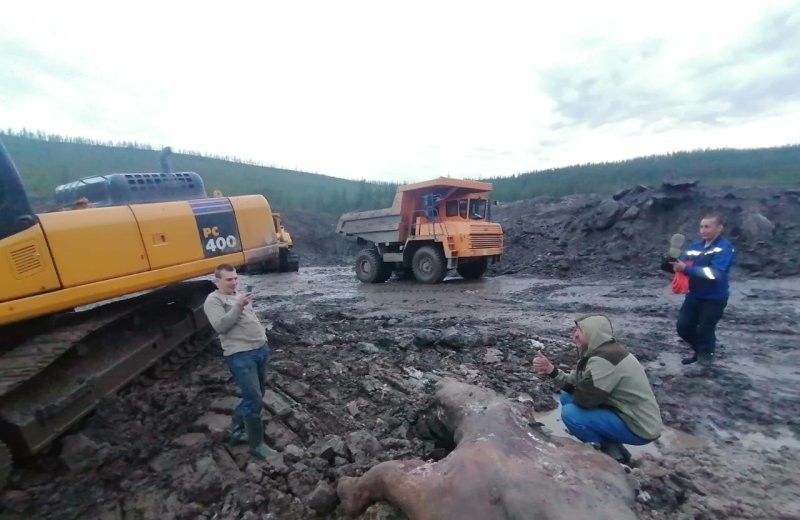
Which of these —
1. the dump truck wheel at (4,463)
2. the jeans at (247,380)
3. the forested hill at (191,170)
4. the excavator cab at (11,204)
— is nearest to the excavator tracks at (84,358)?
the dump truck wheel at (4,463)

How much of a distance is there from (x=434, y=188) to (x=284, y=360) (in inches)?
334

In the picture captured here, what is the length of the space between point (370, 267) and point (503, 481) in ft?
38.6

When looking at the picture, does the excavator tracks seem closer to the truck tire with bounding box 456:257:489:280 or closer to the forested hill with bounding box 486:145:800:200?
the truck tire with bounding box 456:257:489:280

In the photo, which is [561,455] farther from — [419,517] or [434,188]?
[434,188]

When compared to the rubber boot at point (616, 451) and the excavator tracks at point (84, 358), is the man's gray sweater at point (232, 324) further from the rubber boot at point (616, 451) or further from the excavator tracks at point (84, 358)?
the rubber boot at point (616, 451)

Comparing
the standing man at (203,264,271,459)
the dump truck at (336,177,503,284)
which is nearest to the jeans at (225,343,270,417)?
the standing man at (203,264,271,459)

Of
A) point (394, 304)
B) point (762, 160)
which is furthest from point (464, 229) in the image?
point (762, 160)

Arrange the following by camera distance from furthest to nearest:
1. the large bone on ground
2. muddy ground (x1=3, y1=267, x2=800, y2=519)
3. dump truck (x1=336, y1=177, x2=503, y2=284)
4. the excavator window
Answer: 1. the excavator window
2. dump truck (x1=336, y1=177, x2=503, y2=284)
3. muddy ground (x1=3, y1=267, x2=800, y2=519)
4. the large bone on ground

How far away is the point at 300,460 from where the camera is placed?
312cm

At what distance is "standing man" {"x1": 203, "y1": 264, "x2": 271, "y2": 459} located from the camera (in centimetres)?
322

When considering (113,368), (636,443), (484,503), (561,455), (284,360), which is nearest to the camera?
(484,503)

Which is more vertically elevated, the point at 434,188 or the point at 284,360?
the point at 434,188

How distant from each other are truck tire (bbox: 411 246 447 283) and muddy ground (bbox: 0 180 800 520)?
10.4ft

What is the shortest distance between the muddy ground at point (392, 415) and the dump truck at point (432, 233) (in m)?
3.23
